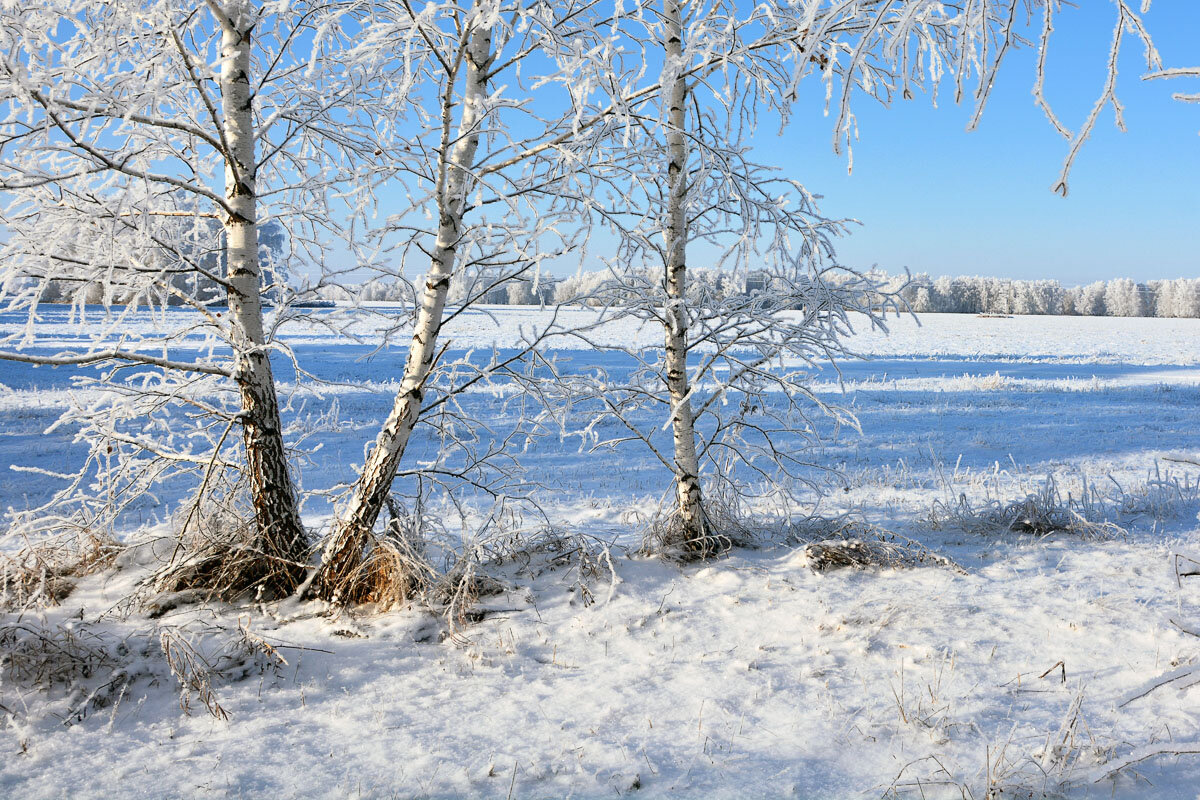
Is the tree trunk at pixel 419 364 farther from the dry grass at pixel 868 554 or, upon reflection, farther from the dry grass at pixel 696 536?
the dry grass at pixel 868 554

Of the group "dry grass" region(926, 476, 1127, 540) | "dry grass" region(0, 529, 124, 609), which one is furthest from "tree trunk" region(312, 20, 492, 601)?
"dry grass" region(926, 476, 1127, 540)

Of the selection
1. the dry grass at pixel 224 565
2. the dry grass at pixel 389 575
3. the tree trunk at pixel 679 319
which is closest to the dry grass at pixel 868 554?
the tree trunk at pixel 679 319

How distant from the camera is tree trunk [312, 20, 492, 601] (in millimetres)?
4047

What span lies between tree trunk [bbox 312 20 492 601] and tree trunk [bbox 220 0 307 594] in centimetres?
33

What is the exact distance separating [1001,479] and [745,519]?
3.76 metres

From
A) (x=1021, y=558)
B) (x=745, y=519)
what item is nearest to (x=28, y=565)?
(x=745, y=519)

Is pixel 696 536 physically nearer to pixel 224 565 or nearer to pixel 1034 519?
pixel 1034 519

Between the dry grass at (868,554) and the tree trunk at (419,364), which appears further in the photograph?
the dry grass at (868,554)

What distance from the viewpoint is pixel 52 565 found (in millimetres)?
4520

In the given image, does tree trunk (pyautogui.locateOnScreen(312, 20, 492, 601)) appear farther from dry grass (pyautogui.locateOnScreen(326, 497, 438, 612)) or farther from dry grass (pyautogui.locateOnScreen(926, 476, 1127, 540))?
dry grass (pyautogui.locateOnScreen(926, 476, 1127, 540))

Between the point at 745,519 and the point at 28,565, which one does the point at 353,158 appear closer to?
the point at 28,565

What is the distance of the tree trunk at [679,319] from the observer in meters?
4.54

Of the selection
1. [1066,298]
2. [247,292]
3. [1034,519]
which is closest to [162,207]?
[247,292]

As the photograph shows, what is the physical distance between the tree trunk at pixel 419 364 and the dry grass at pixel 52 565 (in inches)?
57.4
